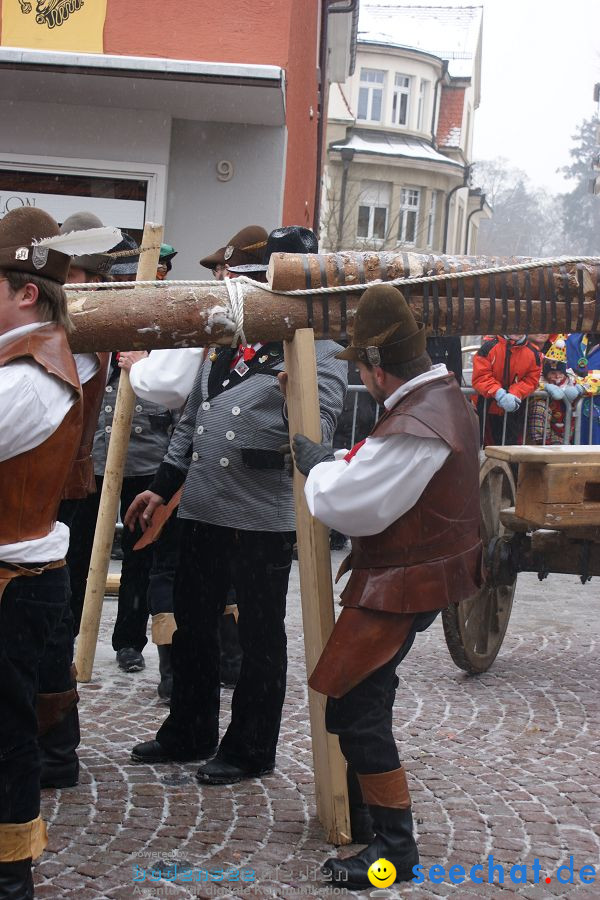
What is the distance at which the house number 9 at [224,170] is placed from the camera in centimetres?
920

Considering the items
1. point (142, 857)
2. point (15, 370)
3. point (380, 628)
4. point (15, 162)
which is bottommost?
point (142, 857)

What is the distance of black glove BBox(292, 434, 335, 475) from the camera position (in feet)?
11.9

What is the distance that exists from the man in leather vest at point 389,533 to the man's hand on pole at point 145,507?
1356 mm

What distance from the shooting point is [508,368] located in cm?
936

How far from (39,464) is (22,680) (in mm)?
611

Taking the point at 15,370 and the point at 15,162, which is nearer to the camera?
the point at 15,370

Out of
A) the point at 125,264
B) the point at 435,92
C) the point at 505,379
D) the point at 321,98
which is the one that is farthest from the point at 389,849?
the point at 435,92

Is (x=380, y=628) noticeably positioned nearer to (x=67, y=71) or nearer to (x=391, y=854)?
(x=391, y=854)

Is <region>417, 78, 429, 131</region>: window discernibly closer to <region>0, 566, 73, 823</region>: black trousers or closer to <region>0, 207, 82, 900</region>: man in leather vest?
<region>0, 207, 82, 900</region>: man in leather vest

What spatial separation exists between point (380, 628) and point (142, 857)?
3.46ft

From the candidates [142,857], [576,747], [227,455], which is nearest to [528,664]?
[576,747]

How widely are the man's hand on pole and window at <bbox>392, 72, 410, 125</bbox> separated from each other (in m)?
38.7

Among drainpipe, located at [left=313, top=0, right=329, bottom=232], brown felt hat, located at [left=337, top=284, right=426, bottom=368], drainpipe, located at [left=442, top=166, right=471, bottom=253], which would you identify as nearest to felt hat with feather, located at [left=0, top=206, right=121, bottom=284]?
brown felt hat, located at [left=337, top=284, right=426, bottom=368]

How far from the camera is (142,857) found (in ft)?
11.7
